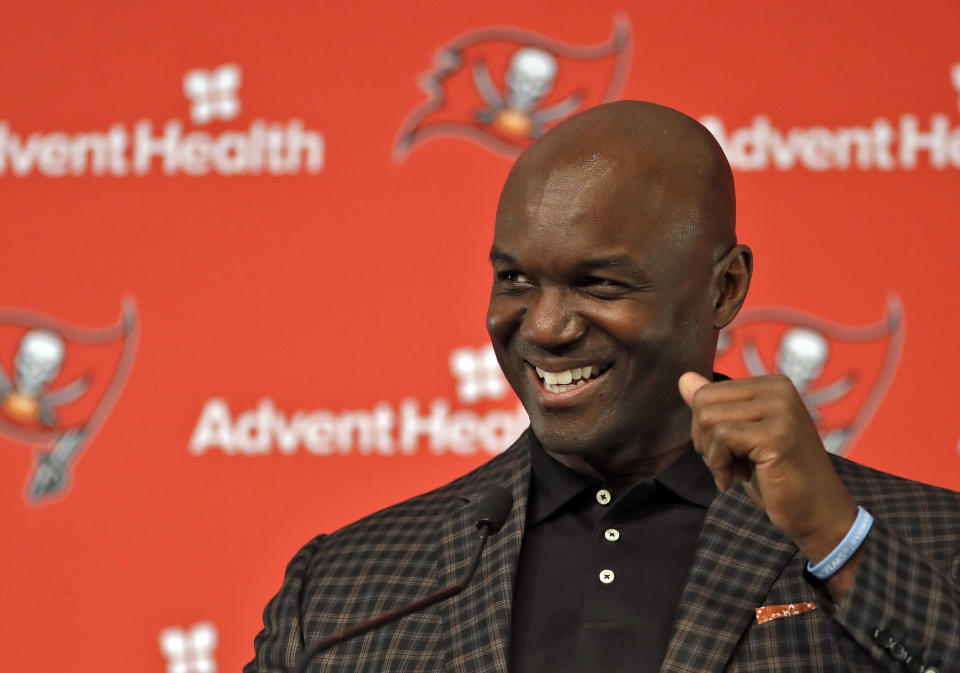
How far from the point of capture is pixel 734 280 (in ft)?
6.86

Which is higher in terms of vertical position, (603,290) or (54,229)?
(54,229)

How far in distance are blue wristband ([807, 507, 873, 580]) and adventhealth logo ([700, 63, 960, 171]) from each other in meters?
1.51

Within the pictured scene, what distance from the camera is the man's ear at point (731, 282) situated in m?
2.06

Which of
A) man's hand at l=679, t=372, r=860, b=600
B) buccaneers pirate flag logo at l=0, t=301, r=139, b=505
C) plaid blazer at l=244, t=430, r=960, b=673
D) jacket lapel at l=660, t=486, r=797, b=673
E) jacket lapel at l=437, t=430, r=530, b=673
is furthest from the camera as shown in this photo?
buccaneers pirate flag logo at l=0, t=301, r=139, b=505

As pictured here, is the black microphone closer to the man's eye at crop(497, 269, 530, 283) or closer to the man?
the man

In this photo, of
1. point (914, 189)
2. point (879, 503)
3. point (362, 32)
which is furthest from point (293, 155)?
point (879, 503)

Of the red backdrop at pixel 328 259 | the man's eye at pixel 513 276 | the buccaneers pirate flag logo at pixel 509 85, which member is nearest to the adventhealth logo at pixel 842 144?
the red backdrop at pixel 328 259

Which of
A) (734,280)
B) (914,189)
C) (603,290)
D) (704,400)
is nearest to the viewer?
(704,400)

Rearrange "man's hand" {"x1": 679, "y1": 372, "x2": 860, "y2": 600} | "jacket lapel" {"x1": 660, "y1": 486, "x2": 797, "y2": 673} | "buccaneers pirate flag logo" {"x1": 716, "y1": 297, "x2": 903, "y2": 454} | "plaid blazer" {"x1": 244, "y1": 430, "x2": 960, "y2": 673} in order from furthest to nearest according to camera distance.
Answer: "buccaneers pirate flag logo" {"x1": 716, "y1": 297, "x2": 903, "y2": 454}
"jacket lapel" {"x1": 660, "y1": 486, "x2": 797, "y2": 673}
"plaid blazer" {"x1": 244, "y1": 430, "x2": 960, "y2": 673}
"man's hand" {"x1": 679, "y1": 372, "x2": 860, "y2": 600}

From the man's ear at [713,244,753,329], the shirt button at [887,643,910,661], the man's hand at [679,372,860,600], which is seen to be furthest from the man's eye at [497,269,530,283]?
the shirt button at [887,643,910,661]

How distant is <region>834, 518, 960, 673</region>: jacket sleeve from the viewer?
165 centimetres

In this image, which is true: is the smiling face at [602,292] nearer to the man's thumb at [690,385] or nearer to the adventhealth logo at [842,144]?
the man's thumb at [690,385]

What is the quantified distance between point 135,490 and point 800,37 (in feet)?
5.87

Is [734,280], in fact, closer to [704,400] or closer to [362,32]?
[704,400]
